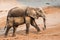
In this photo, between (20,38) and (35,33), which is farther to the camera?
(35,33)

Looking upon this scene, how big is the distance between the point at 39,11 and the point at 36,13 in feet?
0.55

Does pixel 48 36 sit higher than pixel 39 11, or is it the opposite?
pixel 39 11

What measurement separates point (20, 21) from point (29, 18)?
0.36 meters

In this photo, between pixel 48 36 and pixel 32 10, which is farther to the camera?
pixel 32 10

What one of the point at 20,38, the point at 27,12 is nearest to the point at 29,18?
the point at 27,12

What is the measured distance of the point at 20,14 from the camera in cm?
918

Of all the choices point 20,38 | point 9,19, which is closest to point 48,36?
point 20,38

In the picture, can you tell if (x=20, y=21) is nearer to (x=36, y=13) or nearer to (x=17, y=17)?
(x=17, y=17)

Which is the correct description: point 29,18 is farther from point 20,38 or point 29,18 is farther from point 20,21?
point 20,38

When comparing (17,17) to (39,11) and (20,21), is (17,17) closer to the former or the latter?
(20,21)

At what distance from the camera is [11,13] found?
9.18 m

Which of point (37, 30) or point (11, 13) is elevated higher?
point (11, 13)

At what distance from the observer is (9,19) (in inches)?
362

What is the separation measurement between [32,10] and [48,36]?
1.31 meters
